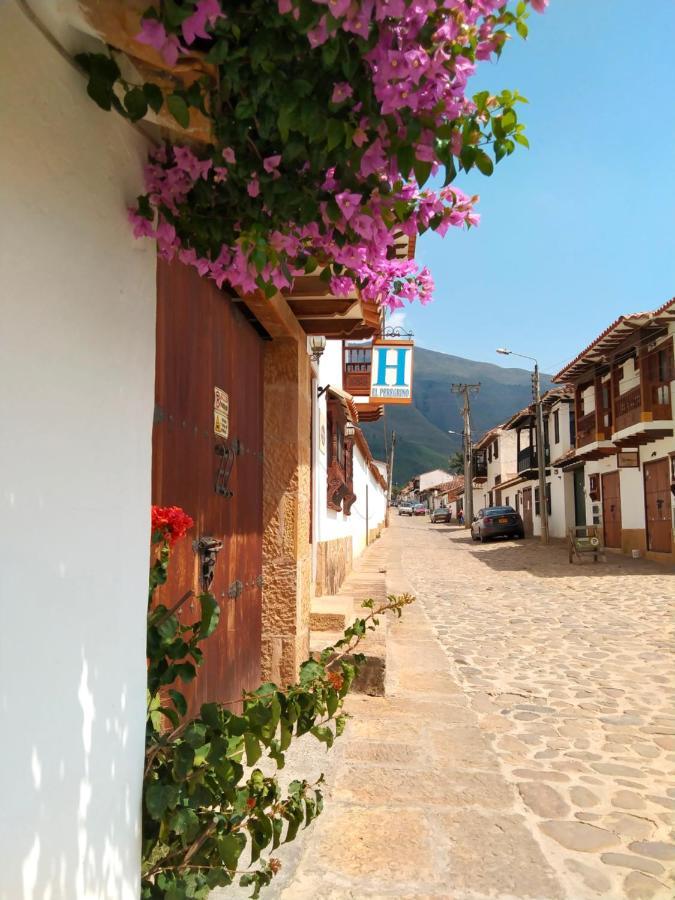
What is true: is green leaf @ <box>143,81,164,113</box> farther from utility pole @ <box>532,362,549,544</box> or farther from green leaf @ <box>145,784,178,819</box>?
utility pole @ <box>532,362,549,544</box>

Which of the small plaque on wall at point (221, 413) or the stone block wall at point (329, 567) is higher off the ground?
the small plaque on wall at point (221, 413)

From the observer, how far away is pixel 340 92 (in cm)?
131

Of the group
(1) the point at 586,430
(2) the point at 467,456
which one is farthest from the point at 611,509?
(2) the point at 467,456

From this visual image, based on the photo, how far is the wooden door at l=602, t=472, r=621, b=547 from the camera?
65.1ft

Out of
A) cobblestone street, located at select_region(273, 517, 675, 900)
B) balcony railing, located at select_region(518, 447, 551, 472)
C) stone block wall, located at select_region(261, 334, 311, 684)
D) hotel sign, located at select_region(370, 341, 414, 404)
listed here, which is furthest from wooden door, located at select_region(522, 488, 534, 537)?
stone block wall, located at select_region(261, 334, 311, 684)

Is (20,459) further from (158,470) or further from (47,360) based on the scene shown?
(158,470)

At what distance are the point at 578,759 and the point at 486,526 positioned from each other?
76.9 ft

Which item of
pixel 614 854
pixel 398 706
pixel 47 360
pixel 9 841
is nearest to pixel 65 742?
pixel 9 841

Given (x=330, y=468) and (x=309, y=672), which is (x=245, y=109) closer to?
(x=309, y=672)

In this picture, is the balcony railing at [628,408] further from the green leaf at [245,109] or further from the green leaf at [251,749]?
the green leaf at [245,109]

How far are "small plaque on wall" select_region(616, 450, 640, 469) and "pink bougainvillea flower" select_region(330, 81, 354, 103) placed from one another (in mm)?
18833

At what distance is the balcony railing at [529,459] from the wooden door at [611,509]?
22.8 feet

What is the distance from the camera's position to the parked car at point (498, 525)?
87.9 feet

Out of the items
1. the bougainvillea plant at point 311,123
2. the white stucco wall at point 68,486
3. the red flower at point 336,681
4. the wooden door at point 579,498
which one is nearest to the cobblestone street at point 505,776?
the red flower at point 336,681
